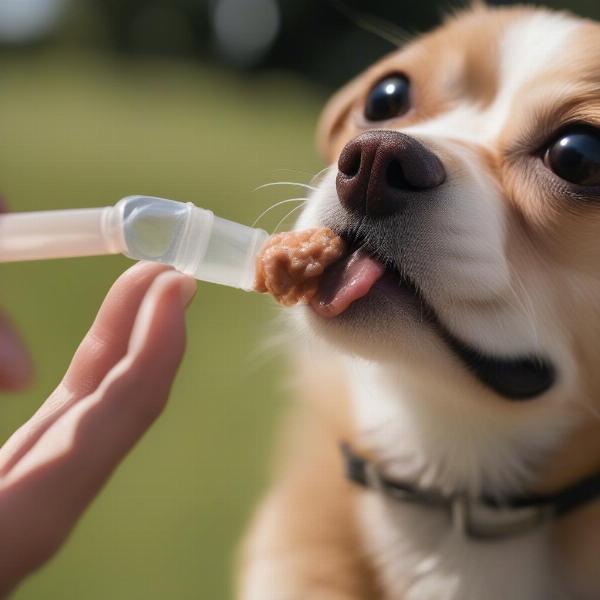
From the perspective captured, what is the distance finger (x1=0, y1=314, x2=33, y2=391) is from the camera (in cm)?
108

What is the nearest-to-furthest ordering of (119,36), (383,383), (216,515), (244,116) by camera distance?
(383,383) → (216,515) → (244,116) → (119,36)

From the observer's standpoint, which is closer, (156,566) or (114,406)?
(114,406)

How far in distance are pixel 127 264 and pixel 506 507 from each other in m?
1.75

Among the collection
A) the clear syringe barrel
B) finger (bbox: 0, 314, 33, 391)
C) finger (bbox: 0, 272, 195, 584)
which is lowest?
finger (bbox: 0, 314, 33, 391)

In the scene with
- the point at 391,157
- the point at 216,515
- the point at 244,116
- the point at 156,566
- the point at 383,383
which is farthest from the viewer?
the point at 244,116

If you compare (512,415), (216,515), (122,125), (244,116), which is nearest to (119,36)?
(244,116)

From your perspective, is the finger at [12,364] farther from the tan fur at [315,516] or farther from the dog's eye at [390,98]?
the dog's eye at [390,98]

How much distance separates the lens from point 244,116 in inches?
229

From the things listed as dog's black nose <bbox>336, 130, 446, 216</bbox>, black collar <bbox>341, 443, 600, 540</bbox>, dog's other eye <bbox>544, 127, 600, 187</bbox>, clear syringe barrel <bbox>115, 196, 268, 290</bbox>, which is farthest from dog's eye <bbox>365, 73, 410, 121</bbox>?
black collar <bbox>341, 443, 600, 540</bbox>

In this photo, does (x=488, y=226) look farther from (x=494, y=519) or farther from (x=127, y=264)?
(x=127, y=264)

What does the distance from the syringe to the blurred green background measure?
672 mm

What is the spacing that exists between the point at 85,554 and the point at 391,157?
1.30 metres

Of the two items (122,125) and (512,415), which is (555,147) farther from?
(122,125)

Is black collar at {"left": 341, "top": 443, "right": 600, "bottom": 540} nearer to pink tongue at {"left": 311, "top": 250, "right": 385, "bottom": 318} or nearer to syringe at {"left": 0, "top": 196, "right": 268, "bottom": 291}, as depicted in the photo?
pink tongue at {"left": 311, "top": 250, "right": 385, "bottom": 318}
